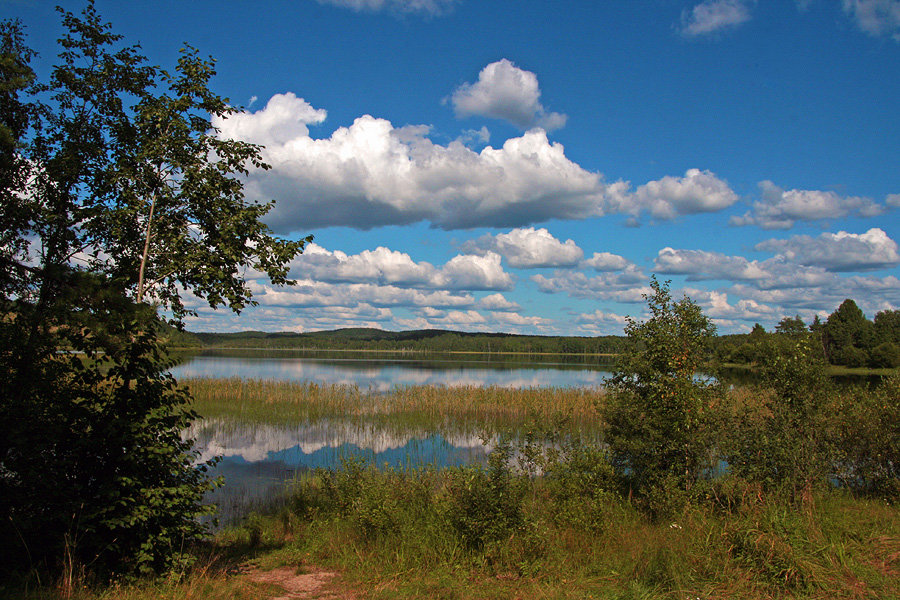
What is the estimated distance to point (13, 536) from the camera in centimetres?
593

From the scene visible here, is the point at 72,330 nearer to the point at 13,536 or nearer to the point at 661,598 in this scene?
the point at 13,536

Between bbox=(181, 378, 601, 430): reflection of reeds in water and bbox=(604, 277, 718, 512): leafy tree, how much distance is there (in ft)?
43.4

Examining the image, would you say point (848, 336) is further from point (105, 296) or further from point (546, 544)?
point (105, 296)

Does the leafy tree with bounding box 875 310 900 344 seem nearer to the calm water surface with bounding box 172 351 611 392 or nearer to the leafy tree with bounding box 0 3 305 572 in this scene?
the calm water surface with bounding box 172 351 611 392

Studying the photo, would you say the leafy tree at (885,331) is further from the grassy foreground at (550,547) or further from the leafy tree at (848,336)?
the grassy foreground at (550,547)

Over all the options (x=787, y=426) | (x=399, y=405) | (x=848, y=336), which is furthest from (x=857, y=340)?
(x=787, y=426)

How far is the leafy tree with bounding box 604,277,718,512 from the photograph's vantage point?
9422 millimetres

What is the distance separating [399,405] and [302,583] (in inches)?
788

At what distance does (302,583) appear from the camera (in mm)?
7352

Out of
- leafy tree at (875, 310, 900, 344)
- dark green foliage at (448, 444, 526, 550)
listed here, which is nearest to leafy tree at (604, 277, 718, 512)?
dark green foliage at (448, 444, 526, 550)

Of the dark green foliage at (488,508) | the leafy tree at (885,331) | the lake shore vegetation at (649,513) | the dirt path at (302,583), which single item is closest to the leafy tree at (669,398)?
the lake shore vegetation at (649,513)

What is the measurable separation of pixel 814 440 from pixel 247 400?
2611 centimetres

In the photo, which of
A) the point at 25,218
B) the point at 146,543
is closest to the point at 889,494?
the point at 146,543

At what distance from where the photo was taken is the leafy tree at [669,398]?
942 cm
